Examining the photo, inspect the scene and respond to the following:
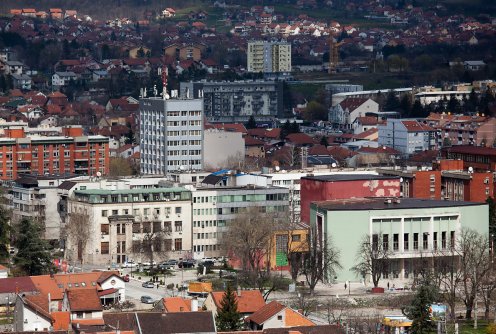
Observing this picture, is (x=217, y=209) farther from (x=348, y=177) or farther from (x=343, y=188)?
(x=348, y=177)

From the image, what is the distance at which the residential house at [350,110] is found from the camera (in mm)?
99250

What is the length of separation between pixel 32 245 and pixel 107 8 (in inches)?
4827

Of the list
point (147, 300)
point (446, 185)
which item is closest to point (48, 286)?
point (147, 300)

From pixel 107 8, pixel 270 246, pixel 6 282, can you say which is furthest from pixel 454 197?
pixel 107 8

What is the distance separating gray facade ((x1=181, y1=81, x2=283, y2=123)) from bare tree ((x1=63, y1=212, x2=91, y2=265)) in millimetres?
47417

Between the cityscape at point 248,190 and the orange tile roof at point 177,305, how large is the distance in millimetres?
67

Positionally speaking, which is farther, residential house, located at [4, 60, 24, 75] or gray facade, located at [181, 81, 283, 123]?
residential house, located at [4, 60, 24, 75]

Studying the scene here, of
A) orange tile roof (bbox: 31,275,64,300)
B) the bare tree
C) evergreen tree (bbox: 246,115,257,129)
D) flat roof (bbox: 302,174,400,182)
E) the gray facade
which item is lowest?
orange tile roof (bbox: 31,275,64,300)

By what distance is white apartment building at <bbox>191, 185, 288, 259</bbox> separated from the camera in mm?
56969

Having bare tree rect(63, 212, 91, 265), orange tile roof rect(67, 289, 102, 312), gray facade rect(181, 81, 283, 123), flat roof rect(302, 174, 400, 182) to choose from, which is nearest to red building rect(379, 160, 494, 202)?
flat roof rect(302, 174, 400, 182)

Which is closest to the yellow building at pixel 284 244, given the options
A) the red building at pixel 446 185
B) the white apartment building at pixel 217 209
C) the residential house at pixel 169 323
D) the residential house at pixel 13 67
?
the white apartment building at pixel 217 209

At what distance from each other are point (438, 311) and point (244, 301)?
13.9 feet

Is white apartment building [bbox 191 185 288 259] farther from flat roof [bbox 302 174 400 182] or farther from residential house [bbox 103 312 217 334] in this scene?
residential house [bbox 103 312 217 334]

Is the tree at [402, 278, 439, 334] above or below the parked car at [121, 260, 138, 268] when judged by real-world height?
below
